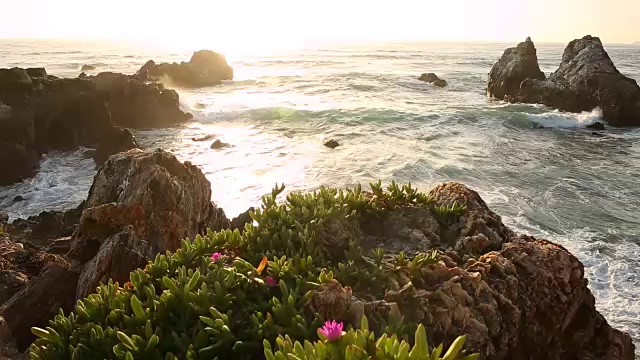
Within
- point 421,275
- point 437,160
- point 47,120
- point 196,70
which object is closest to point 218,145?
point 47,120

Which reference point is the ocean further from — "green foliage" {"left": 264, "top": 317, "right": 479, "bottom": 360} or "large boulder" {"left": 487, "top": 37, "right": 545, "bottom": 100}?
"green foliage" {"left": 264, "top": 317, "right": 479, "bottom": 360}

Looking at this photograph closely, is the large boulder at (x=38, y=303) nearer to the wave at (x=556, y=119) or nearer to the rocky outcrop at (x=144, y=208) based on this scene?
the rocky outcrop at (x=144, y=208)

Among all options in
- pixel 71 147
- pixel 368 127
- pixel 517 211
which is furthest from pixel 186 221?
pixel 368 127

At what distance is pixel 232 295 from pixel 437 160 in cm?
1733

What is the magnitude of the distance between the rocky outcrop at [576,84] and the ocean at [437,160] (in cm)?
136

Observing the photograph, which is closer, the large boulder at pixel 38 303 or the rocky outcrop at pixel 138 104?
the large boulder at pixel 38 303

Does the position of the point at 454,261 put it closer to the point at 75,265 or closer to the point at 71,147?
the point at 75,265

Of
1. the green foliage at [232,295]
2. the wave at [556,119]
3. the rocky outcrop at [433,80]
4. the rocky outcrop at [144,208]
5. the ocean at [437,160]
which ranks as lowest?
the ocean at [437,160]

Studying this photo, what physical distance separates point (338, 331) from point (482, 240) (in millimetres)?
2945

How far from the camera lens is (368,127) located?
27672 millimetres

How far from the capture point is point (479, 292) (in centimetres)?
396

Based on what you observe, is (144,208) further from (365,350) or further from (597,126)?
(597,126)

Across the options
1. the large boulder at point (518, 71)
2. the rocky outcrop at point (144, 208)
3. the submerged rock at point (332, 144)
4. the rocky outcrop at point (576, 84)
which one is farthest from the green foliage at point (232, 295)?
the large boulder at point (518, 71)

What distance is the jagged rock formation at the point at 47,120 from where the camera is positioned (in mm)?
17516
